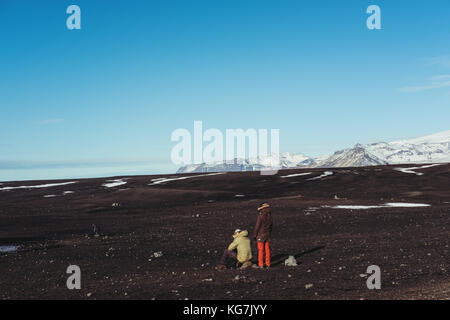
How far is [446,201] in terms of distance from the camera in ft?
133

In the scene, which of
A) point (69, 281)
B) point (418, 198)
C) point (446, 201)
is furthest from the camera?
point (418, 198)

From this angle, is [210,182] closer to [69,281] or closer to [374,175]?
[374,175]

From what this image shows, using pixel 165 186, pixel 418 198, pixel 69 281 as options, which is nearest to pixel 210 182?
pixel 165 186

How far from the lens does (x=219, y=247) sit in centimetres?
2186

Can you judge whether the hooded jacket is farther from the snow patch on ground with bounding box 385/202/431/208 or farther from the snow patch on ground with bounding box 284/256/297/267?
the snow patch on ground with bounding box 385/202/431/208

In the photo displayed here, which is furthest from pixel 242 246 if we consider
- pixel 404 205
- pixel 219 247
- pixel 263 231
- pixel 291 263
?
pixel 404 205

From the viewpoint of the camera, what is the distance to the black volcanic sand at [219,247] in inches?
535

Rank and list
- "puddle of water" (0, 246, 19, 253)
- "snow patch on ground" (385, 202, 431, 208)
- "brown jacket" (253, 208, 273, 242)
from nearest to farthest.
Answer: "brown jacket" (253, 208, 273, 242) → "puddle of water" (0, 246, 19, 253) → "snow patch on ground" (385, 202, 431, 208)

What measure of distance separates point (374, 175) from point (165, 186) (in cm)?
3222

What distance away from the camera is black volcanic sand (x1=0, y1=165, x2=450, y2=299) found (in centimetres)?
1360

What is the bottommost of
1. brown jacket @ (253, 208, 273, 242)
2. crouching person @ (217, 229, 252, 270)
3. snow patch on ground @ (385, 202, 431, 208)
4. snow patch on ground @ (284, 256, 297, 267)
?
snow patch on ground @ (385, 202, 431, 208)

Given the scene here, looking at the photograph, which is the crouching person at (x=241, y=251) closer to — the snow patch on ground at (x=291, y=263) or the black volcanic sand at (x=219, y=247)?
the black volcanic sand at (x=219, y=247)

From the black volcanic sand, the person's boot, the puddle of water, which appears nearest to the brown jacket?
the person's boot

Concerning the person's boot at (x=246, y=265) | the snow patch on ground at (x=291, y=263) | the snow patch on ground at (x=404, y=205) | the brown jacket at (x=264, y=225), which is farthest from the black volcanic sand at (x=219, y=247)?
the brown jacket at (x=264, y=225)
